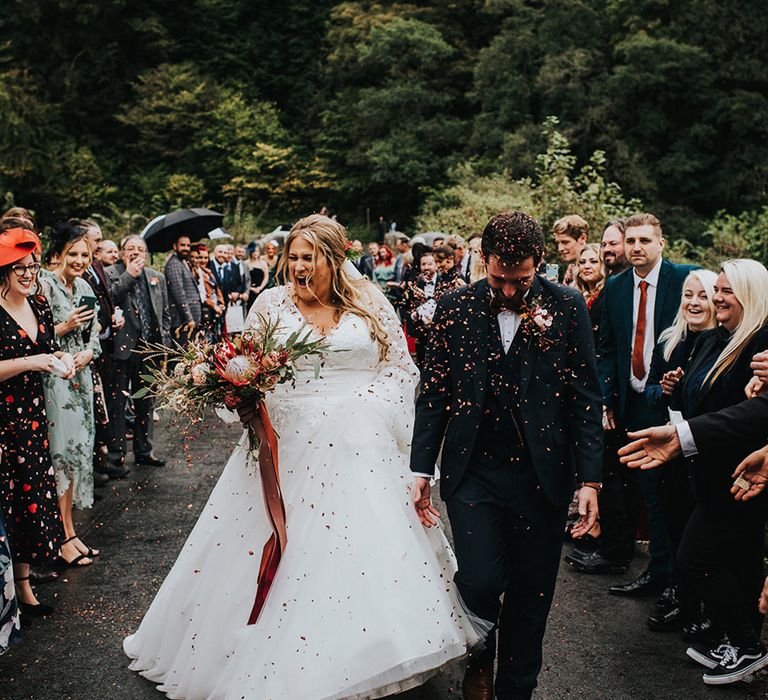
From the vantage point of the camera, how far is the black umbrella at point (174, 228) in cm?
1046

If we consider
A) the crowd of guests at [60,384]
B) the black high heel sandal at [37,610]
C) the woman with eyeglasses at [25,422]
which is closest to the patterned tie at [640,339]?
the crowd of guests at [60,384]

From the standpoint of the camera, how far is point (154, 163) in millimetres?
42156

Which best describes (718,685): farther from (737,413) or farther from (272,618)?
(272,618)

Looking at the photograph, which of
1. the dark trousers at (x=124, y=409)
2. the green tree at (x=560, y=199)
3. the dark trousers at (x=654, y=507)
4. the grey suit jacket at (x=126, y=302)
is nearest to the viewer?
the dark trousers at (x=654, y=507)

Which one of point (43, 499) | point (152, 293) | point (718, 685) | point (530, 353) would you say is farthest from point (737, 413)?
point (152, 293)

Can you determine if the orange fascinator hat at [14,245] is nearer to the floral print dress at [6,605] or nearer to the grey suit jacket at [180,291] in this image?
the floral print dress at [6,605]

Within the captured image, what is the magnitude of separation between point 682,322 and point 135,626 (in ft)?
12.3

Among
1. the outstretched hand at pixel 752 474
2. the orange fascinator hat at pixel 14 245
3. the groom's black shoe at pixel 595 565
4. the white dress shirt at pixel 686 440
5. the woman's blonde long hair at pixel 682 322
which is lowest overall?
the groom's black shoe at pixel 595 565

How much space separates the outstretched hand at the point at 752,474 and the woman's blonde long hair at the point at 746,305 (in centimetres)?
64

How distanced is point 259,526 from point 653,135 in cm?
2945

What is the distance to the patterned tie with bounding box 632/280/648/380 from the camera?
5.50 m

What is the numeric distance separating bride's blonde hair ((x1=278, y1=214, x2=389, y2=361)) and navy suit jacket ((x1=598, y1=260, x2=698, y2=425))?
173 centimetres

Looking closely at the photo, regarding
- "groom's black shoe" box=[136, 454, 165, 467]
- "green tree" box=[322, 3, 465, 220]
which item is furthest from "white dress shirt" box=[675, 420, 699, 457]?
"green tree" box=[322, 3, 465, 220]

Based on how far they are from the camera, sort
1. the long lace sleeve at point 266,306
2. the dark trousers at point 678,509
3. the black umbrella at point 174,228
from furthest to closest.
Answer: the black umbrella at point 174,228 < the dark trousers at point 678,509 < the long lace sleeve at point 266,306
